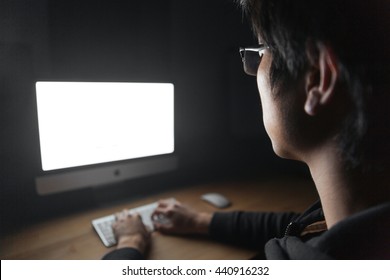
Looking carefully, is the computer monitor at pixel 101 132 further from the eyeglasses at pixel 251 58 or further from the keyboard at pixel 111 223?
the eyeglasses at pixel 251 58

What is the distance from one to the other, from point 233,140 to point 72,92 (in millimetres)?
774

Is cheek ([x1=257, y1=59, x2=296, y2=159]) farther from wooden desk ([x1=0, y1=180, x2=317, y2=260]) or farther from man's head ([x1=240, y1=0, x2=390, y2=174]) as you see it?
wooden desk ([x1=0, y1=180, x2=317, y2=260])

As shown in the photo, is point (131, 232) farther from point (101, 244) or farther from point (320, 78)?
point (320, 78)

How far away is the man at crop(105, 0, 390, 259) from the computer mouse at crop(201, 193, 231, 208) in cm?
49

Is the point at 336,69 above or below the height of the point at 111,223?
above

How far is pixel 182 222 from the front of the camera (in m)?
0.81

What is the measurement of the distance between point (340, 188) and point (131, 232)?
536 mm

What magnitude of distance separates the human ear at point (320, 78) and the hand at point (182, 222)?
0.49 meters

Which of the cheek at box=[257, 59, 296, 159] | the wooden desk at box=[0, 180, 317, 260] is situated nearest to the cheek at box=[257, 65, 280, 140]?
the cheek at box=[257, 59, 296, 159]

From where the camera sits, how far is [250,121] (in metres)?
1.27

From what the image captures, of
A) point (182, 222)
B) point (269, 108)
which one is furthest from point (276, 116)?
point (182, 222)

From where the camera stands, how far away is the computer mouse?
0.97m
